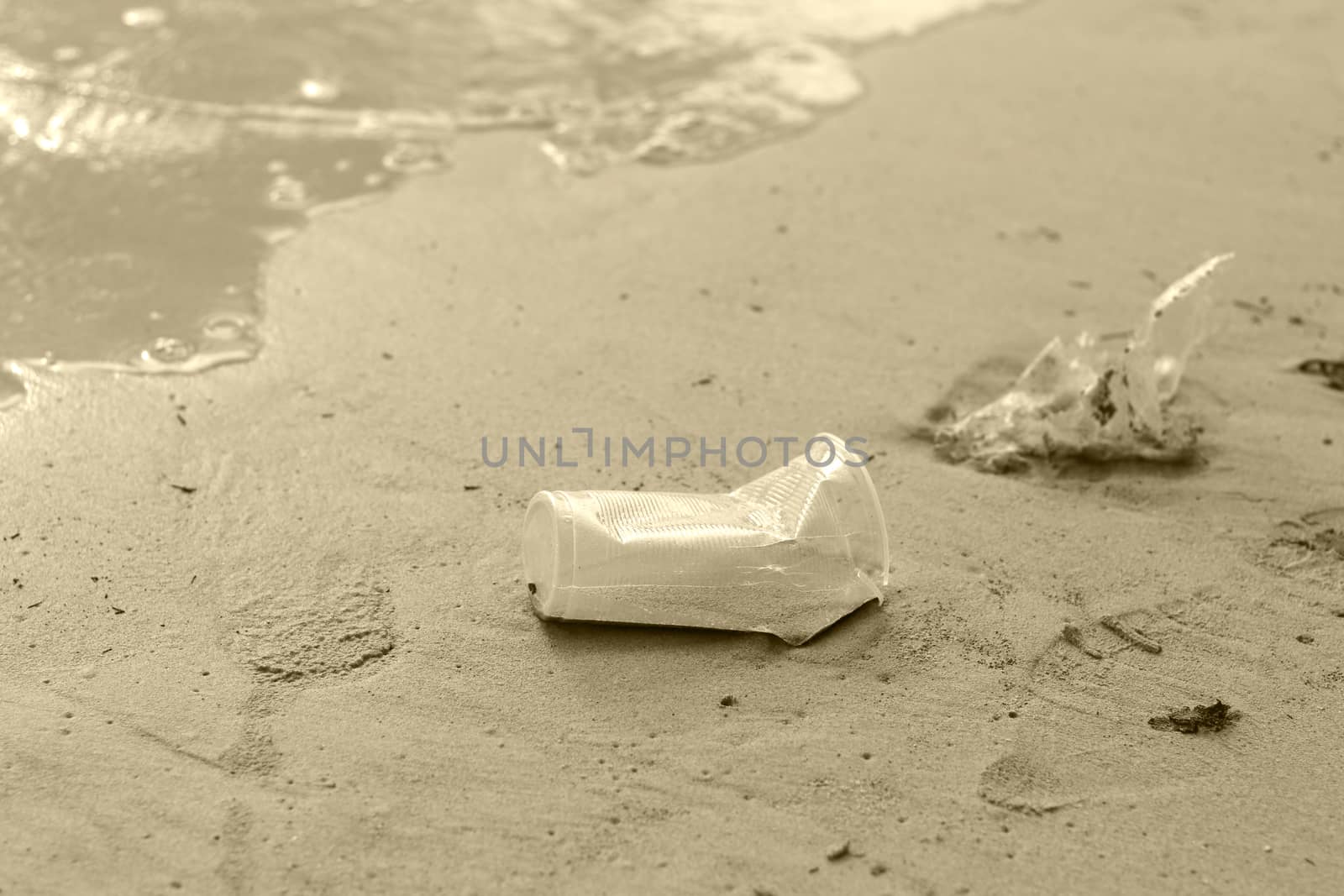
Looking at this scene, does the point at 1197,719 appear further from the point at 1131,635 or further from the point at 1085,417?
the point at 1085,417

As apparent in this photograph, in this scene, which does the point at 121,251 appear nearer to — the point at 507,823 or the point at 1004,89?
the point at 507,823

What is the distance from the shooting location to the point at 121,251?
138 inches

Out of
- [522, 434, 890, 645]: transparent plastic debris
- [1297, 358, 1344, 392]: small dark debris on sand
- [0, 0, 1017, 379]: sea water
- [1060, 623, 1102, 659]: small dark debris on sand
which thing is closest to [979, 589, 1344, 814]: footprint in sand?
[1060, 623, 1102, 659]: small dark debris on sand

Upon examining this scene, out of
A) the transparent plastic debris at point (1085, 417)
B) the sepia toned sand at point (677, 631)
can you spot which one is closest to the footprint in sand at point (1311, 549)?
the sepia toned sand at point (677, 631)

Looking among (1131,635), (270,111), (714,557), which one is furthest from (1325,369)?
(270,111)

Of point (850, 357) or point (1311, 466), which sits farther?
point (850, 357)

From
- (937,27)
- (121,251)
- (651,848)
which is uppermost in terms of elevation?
(937,27)

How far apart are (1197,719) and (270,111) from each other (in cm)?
328

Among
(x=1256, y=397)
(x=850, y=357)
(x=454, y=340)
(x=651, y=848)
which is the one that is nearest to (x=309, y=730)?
(x=651, y=848)

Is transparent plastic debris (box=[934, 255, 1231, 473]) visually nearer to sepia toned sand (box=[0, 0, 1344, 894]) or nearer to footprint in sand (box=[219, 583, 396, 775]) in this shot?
sepia toned sand (box=[0, 0, 1344, 894])

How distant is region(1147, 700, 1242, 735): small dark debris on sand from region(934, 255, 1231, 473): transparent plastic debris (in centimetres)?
72

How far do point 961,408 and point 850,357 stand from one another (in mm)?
293

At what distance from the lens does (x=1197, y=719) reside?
2.20 m

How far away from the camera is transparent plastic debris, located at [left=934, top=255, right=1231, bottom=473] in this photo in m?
2.81
